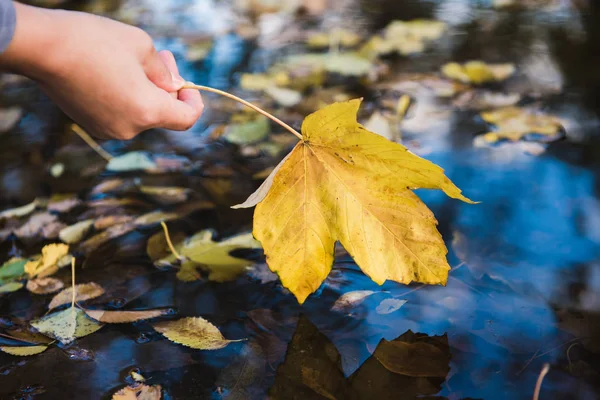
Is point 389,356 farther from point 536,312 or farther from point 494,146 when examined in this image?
point 494,146

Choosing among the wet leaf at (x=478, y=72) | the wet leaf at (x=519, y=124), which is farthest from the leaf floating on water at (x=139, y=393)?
the wet leaf at (x=478, y=72)

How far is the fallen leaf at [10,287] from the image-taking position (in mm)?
1114

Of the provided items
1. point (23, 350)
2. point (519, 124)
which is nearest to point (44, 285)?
point (23, 350)

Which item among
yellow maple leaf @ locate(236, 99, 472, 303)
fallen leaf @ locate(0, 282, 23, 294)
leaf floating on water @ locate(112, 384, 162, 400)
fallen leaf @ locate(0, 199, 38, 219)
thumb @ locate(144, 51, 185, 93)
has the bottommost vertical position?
fallen leaf @ locate(0, 199, 38, 219)

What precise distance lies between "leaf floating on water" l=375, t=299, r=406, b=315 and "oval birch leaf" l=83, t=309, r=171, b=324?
392mm

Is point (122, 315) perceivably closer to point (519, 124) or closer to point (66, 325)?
point (66, 325)

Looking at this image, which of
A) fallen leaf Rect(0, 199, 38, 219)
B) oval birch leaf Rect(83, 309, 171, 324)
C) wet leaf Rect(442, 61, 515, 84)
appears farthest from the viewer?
wet leaf Rect(442, 61, 515, 84)

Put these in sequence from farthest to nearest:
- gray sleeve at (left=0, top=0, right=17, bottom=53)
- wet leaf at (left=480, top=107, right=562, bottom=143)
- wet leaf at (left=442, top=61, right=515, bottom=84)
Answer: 1. wet leaf at (left=442, top=61, right=515, bottom=84)
2. wet leaf at (left=480, top=107, right=562, bottom=143)
3. gray sleeve at (left=0, top=0, right=17, bottom=53)

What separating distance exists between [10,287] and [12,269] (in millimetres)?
73

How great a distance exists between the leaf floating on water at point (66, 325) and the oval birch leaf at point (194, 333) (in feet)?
0.41

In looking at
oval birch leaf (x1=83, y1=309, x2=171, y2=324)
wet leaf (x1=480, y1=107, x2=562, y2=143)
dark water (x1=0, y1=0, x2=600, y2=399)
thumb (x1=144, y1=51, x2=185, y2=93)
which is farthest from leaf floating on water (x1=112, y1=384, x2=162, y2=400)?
wet leaf (x1=480, y1=107, x2=562, y2=143)

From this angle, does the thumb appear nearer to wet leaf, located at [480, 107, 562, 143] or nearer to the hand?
the hand

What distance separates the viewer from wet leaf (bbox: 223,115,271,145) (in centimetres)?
170

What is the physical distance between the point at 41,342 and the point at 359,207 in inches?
24.0
